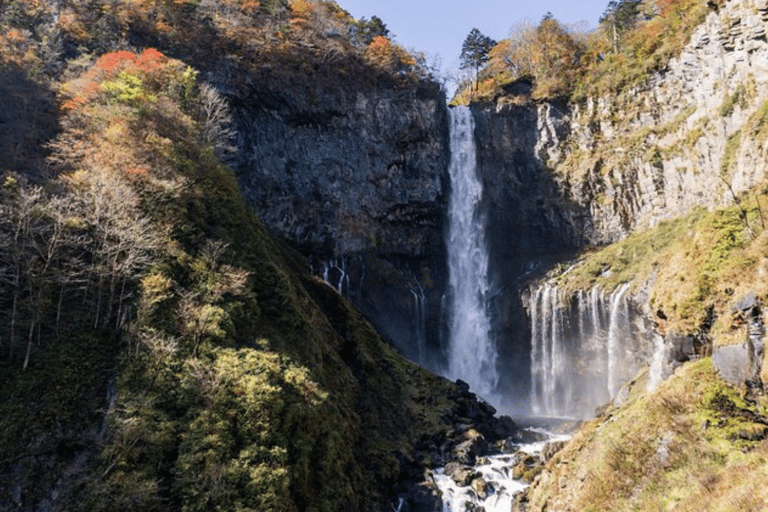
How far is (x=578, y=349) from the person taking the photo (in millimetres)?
38750

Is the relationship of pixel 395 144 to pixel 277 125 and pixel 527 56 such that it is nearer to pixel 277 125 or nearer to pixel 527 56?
pixel 277 125

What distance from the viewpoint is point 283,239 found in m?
40.5

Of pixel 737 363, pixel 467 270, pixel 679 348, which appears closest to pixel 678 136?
pixel 467 270

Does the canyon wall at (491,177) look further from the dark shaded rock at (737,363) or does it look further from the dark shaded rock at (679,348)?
the dark shaded rock at (737,363)

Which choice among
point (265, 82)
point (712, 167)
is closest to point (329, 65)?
point (265, 82)

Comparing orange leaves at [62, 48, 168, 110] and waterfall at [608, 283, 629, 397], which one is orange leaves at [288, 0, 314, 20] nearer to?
orange leaves at [62, 48, 168, 110]

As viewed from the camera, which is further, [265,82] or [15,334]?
Result: [265,82]

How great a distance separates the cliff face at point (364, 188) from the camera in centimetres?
4219

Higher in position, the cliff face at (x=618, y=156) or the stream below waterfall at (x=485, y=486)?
the cliff face at (x=618, y=156)

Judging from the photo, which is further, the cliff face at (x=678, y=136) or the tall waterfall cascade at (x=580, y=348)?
the tall waterfall cascade at (x=580, y=348)

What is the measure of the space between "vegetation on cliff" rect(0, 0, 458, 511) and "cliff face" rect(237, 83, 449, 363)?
632 cm

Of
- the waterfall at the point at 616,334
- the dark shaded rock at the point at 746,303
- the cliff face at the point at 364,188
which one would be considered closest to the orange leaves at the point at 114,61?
the cliff face at the point at 364,188

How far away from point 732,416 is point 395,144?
38276 millimetres

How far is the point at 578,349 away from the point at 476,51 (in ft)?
127
